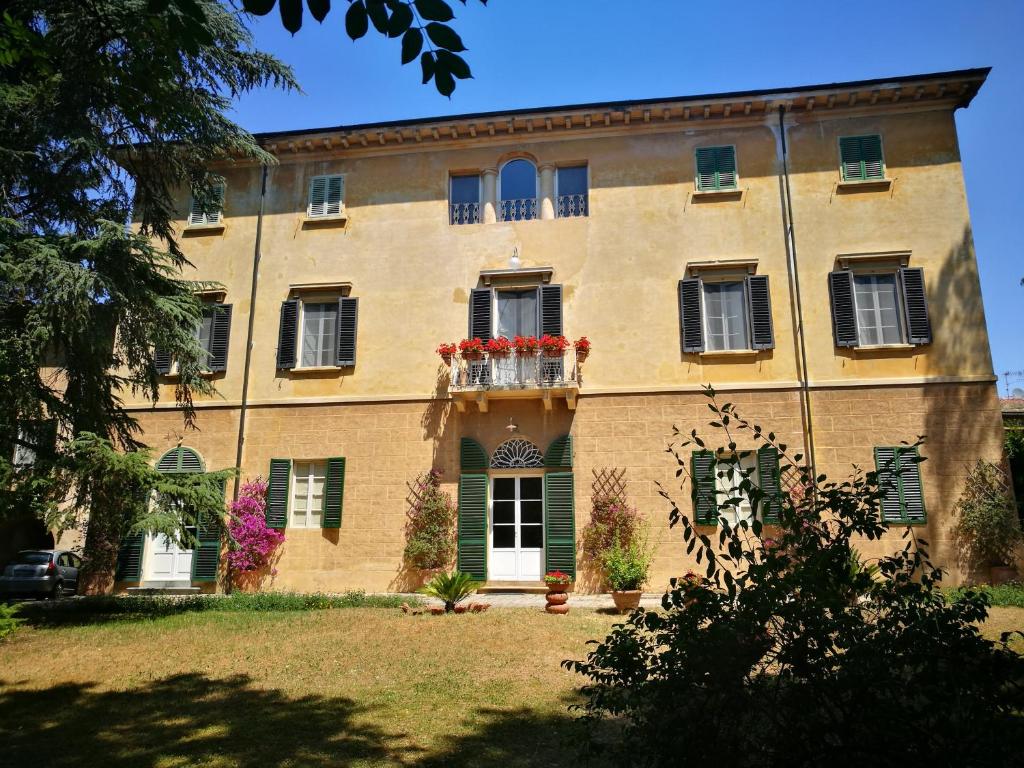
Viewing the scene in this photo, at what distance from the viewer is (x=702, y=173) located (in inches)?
647

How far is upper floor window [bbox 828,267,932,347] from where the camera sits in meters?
15.0

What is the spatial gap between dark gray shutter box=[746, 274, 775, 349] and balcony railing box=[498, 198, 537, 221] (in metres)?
5.24

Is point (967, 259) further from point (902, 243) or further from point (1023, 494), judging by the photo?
point (1023, 494)

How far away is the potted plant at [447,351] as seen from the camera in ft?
52.1

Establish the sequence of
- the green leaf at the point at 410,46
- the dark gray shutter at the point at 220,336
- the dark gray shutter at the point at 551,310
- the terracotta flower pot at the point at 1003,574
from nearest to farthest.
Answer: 1. the green leaf at the point at 410,46
2. the terracotta flower pot at the point at 1003,574
3. the dark gray shutter at the point at 551,310
4. the dark gray shutter at the point at 220,336

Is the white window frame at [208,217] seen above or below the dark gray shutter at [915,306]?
above

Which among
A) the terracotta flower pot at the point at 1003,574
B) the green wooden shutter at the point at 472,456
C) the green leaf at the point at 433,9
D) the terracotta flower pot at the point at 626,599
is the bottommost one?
the terracotta flower pot at the point at 626,599

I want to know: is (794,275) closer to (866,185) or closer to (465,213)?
(866,185)

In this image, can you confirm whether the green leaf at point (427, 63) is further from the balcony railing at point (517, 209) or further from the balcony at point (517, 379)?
the balcony railing at point (517, 209)

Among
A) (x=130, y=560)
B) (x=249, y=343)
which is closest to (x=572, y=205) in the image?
(x=249, y=343)

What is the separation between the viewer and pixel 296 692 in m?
7.24

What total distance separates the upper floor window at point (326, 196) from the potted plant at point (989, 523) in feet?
49.9

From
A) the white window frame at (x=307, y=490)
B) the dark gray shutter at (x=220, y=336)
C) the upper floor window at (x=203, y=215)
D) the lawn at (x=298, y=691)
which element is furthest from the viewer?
the upper floor window at (x=203, y=215)

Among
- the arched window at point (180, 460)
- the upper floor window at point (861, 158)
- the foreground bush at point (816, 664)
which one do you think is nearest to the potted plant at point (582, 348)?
the upper floor window at point (861, 158)
